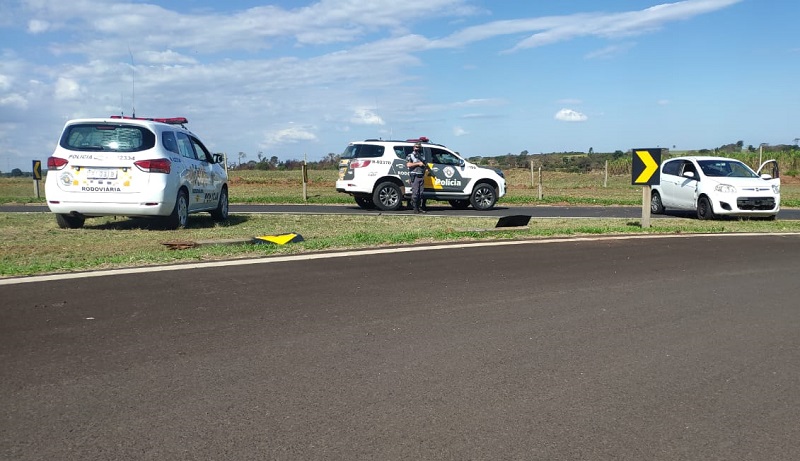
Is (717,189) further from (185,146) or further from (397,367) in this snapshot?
(397,367)

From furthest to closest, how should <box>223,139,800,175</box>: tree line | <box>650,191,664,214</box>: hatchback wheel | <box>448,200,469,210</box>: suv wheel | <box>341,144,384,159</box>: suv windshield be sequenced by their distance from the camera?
<box>223,139,800,175</box>: tree line, <box>448,200,469,210</box>: suv wheel, <box>341,144,384,159</box>: suv windshield, <box>650,191,664,214</box>: hatchback wheel

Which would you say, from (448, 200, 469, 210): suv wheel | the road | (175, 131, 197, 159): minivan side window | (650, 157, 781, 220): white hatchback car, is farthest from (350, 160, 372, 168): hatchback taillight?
(650, 157, 781, 220): white hatchback car

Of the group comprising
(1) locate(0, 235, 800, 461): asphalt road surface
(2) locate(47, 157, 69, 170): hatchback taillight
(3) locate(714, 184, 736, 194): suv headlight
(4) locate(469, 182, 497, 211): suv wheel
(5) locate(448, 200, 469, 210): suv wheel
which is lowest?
(1) locate(0, 235, 800, 461): asphalt road surface

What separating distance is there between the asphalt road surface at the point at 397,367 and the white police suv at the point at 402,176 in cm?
1282

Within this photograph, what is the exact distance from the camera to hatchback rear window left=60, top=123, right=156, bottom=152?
12.4 m

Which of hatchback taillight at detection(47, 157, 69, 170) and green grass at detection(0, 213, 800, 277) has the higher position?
hatchback taillight at detection(47, 157, 69, 170)

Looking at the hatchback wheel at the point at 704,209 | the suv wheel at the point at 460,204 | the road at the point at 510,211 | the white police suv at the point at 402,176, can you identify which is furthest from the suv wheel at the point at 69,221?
the hatchback wheel at the point at 704,209

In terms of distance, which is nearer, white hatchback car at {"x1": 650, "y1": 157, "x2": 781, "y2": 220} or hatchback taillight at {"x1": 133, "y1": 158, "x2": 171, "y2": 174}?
hatchback taillight at {"x1": 133, "y1": 158, "x2": 171, "y2": 174}

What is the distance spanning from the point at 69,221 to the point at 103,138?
1.75 meters

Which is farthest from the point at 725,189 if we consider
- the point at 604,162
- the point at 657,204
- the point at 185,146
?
the point at 604,162

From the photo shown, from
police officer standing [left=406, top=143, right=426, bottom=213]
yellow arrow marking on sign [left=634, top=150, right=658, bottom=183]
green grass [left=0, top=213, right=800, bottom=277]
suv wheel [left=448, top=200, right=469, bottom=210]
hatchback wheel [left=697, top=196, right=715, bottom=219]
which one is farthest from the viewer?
suv wheel [left=448, top=200, right=469, bottom=210]

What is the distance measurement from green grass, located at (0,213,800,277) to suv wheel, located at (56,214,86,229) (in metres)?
0.17

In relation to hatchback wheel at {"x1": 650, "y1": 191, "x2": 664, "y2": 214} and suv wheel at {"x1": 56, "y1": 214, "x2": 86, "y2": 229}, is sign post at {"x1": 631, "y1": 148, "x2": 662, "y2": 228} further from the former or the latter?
suv wheel at {"x1": 56, "y1": 214, "x2": 86, "y2": 229}

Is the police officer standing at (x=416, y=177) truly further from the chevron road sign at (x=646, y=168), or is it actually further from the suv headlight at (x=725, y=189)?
the suv headlight at (x=725, y=189)
